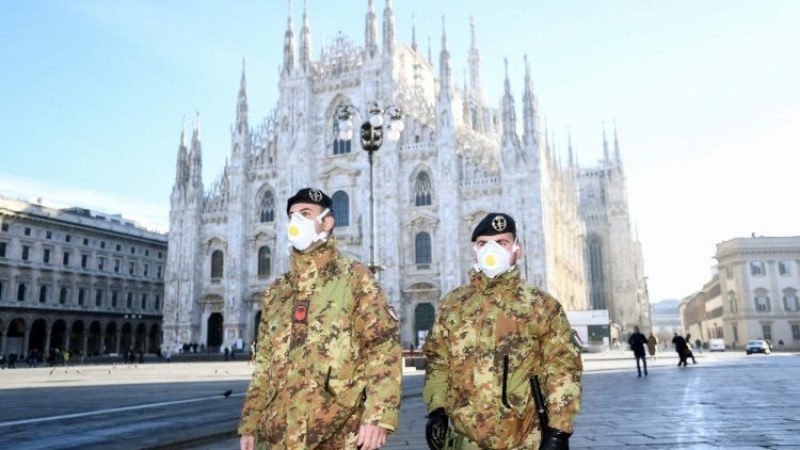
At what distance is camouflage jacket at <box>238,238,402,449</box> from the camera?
9.25 feet

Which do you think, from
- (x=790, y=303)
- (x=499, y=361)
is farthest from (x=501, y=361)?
(x=790, y=303)

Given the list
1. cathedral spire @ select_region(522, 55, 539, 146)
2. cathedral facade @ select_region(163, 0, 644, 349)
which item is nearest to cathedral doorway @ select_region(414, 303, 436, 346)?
cathedral facade @ select_region(163, 0, 644, 349)

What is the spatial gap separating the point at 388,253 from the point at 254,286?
978 cm

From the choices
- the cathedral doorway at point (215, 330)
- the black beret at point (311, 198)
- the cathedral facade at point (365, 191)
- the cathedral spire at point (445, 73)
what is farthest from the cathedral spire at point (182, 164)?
the black beret at point (311, 198)

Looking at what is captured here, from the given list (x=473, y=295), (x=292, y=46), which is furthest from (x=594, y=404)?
(x=292, y=46)

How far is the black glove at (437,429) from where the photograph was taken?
302 centimetres

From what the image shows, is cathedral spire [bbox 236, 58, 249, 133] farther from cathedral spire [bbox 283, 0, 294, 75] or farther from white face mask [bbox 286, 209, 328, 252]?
white face mask [bbox 286, 209, 328, 252]

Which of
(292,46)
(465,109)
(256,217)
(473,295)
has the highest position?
(292,46)

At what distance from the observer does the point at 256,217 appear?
4106 cm

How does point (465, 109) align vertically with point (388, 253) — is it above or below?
above

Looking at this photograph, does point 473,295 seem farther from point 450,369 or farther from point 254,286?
point 254,286

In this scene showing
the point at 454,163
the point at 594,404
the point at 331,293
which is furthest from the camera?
the point at 454,163

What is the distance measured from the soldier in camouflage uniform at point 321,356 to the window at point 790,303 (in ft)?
193

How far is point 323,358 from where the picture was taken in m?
2.92
